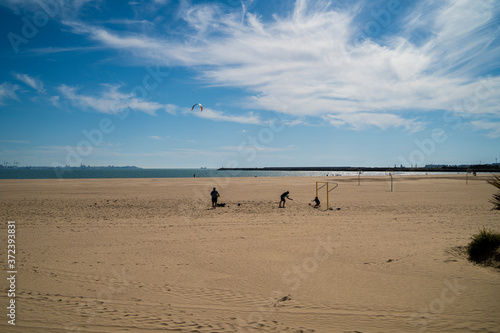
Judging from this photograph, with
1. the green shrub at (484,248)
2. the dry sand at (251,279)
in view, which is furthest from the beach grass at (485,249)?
the dry sand at (251,279)

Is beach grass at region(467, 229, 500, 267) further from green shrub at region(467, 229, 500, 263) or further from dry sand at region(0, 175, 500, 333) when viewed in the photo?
dry sand at region(0, 175, 500, 333)

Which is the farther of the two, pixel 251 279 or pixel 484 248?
pixel 484 248

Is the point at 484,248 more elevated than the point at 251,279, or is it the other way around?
the point at 484,248

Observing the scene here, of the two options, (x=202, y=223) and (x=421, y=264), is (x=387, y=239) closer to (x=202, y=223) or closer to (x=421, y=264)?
(x=421, y=264)

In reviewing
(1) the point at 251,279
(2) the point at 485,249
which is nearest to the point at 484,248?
(2) the point at 485,249

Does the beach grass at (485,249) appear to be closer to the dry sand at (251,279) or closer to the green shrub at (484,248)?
the green shrub at (484,248)

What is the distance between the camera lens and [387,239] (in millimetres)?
10938

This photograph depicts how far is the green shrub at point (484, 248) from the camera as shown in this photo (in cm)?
811

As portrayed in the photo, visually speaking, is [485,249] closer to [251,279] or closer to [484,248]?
[484,248]

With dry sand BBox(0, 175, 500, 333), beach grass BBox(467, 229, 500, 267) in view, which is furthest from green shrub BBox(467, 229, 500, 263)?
dry sand BBox(0, 175, 500, 333)

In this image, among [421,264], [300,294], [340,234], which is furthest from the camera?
[340,234]

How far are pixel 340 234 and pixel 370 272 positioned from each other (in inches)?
169

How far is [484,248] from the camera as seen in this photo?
328 inches

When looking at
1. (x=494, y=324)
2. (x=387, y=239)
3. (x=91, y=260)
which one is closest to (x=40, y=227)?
(x=91, y=260)
